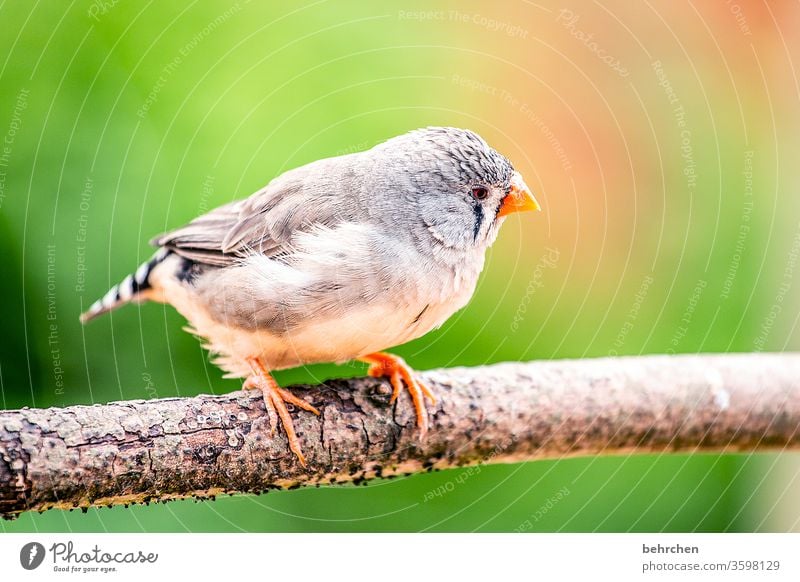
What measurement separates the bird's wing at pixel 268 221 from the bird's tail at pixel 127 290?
103 mm

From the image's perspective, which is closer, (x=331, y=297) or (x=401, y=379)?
(x=331, y=297)

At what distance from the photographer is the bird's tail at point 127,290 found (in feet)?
7.57

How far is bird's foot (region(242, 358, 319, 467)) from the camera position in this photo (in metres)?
1.96

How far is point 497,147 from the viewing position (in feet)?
9.17

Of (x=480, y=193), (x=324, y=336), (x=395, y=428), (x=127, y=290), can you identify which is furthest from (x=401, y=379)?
(x=127, y=290)

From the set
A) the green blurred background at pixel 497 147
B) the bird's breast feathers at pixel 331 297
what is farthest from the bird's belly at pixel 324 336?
the green blurred background at pixel 497 147

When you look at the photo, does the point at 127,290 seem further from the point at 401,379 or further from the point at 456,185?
the point at 456,185

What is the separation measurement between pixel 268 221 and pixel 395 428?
27.7 inches

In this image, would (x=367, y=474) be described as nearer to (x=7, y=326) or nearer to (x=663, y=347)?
(x=7, y=326)

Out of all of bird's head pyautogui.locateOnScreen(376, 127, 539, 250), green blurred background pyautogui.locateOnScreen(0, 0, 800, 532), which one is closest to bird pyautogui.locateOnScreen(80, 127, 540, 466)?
bird's head pyautogui.locateOnScreen(376, 127, 539, 250)

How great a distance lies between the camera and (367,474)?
2152mm

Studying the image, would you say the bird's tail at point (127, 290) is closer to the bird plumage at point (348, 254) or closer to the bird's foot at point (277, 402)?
the bird plumage at point (348, 254)

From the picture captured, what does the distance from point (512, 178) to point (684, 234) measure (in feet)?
4.30

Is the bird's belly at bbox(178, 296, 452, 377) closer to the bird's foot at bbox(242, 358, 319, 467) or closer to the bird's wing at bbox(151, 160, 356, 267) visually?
the bird's foot at bbox(242, 358, 319, 467)
